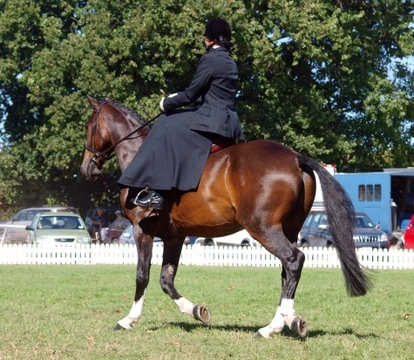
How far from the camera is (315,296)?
1680cm

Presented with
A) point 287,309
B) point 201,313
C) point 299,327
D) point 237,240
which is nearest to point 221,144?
point 201,313

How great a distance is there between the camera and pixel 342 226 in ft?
35.0

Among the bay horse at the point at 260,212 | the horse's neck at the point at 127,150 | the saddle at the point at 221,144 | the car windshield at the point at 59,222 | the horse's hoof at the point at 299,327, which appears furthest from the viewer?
the car windshield at the point at 59,222

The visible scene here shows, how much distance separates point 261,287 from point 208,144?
8972mm

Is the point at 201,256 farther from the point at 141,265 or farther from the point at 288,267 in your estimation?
the point at 288,267

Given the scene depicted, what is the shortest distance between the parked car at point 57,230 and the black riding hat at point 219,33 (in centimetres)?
2502

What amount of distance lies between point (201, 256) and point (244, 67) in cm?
1433

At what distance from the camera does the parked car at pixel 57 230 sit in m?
35.6

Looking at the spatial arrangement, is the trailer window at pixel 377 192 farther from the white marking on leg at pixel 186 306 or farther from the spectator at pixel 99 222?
the white marking on leg at pixel 186 306

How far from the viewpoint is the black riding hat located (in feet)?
36.6

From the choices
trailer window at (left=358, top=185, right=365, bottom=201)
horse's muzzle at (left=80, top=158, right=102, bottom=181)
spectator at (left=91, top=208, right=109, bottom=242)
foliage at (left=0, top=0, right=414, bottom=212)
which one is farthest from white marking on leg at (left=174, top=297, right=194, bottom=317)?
spectator at (left=91, top=208, right=109, bottom=242)

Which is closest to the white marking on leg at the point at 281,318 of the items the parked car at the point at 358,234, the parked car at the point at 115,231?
the parked car at the point at 358,234

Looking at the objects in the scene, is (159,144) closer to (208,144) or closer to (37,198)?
(208,144)

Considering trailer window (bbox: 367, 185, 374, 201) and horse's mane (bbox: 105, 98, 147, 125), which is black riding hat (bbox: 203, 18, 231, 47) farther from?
trailer window (bbox: 367, 185, 374, 201)
